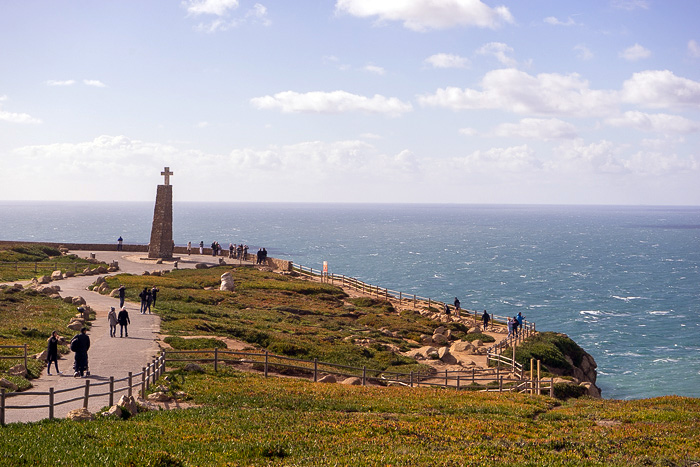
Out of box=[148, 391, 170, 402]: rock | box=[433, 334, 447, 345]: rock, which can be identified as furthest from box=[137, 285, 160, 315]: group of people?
box=[433, 334, 447, 345]: rock

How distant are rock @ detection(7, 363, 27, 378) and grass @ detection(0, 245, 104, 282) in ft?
95.1

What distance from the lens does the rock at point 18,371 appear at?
19.7 meters

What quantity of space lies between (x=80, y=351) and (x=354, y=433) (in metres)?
10.1

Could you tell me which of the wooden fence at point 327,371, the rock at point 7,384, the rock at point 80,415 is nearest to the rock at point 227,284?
the wooden fence at point 327,371

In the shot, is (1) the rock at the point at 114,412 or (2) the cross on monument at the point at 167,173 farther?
(2) the cross on monument at the point at 167,173

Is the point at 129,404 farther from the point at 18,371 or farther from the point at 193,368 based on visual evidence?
the point at 193,368

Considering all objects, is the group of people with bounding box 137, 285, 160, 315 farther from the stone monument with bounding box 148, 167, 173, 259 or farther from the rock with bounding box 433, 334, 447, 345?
the stone monument with bounding box 148, 167, 173, 259

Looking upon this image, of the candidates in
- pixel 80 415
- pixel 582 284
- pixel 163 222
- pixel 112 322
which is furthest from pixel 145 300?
pixel 582 284

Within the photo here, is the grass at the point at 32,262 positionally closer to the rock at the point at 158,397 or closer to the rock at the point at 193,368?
the rock at the point at 193,368

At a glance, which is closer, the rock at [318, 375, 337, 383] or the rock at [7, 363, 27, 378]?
the rock at [7, 363, 27, 378]

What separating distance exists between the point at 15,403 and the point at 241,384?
21.3ft

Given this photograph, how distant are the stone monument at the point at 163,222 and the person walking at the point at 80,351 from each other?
43.2 metres

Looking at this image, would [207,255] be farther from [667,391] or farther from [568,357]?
[667,391]

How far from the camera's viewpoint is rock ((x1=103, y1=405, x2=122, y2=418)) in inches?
618
